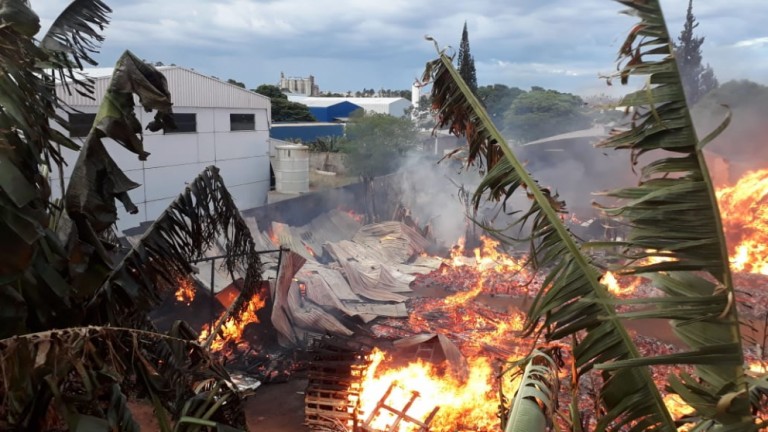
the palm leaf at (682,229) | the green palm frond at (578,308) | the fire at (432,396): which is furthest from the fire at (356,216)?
the palm leaf at (682,229)

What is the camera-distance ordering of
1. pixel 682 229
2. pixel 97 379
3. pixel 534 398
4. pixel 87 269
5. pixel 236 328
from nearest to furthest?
pixel 682 229
pixel 534 398
pixel 97 379
pixel 87 269
pixel 236 328

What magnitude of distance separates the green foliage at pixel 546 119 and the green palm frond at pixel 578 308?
36303mm

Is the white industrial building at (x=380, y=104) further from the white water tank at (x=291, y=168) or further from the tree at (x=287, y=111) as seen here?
the white water tank at (x=291, y=168)

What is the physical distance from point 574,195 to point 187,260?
29.3 m

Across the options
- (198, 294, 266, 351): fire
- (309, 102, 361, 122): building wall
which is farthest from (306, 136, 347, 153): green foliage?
(198, 294, 266, 351): fire

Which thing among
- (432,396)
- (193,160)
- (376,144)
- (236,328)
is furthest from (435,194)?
(432,396)

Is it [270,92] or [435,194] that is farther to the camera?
[270,92]

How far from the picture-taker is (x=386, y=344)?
10.5 meters

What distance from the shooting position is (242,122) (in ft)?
72.0

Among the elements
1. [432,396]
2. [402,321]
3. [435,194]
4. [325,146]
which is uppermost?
[325,146]

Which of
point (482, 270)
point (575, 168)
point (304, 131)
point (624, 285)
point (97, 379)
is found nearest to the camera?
point (97, 379)

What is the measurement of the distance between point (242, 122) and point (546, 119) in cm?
2471

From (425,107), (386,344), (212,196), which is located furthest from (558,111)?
(212,196)

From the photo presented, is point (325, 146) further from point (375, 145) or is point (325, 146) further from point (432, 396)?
point (432, 396)
